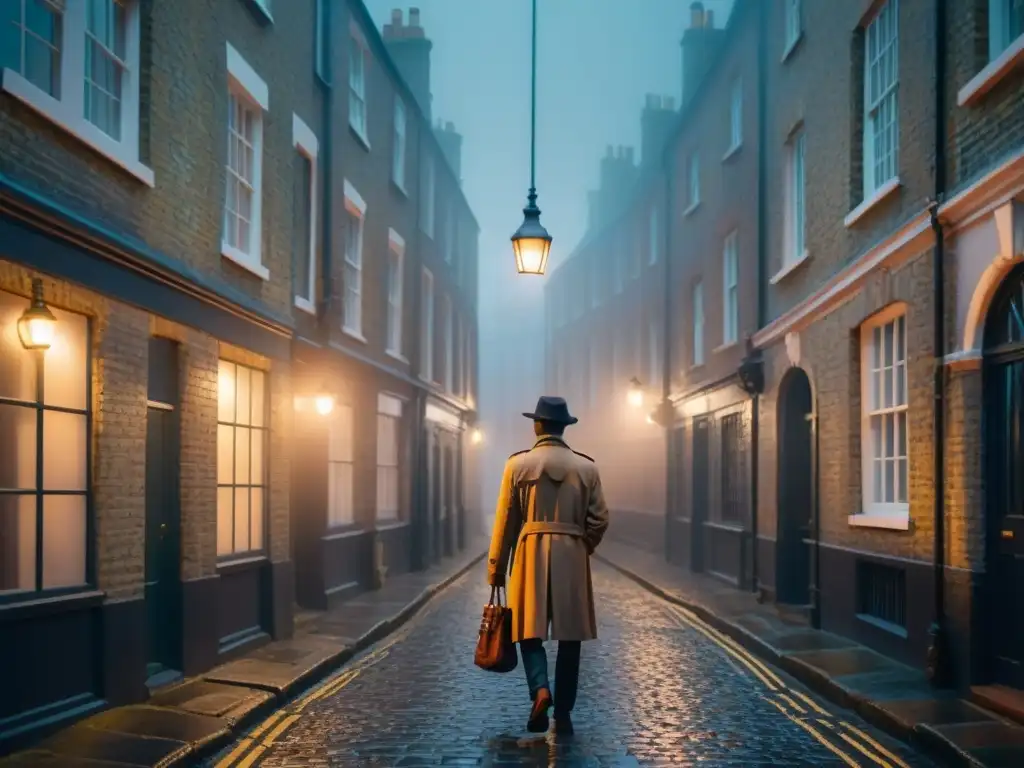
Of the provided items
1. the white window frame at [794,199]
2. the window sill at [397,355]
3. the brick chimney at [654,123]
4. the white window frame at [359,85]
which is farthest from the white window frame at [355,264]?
the brick chimney at [654,123]

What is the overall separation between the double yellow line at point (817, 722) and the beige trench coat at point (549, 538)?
170cm

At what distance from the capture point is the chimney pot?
26109mm

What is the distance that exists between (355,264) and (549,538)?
35.3 feet

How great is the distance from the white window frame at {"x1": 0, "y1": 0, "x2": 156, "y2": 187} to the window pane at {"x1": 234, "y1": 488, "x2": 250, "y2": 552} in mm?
3540

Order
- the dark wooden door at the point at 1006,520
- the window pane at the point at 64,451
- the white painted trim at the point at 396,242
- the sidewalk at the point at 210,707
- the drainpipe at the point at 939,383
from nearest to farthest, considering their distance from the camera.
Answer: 1. the sidewalk at the point at 210,707
2. the window pane at the point at 64,451
3. the dark wooden door at the point at 1006,520
4. the drainpipe at the point at 939,383
5. the white painted trim at the point at 396,242

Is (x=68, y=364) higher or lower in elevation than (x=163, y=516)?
higher

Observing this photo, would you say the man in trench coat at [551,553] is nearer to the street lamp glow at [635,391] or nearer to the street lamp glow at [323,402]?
the street lamp glow at [323,402]

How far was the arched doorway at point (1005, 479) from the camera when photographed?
8.28 metres

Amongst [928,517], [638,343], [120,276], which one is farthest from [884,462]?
[638,343]

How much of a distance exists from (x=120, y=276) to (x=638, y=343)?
22.3 metres

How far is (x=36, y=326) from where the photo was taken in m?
7.08

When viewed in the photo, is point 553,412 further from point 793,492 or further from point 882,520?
point 793,492

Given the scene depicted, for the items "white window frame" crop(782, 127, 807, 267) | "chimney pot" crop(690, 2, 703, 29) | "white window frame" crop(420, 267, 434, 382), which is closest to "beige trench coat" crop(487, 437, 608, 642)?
"white window frame" crop(782, 127, 807, 267)

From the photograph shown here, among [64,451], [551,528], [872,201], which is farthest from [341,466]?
[551,528]
